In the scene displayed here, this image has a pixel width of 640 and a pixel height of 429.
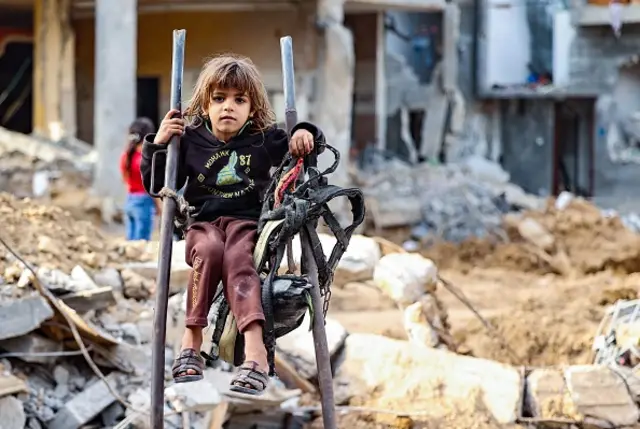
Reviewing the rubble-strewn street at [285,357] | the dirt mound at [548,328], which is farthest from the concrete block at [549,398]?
the dirt mound at [548,328]

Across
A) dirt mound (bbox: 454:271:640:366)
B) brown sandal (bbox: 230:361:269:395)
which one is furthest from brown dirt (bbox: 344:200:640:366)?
brown sandal (bbox: 230:361:269:395)

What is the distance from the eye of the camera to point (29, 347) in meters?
6.04

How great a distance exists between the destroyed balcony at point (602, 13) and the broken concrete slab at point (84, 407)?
55.9 ft

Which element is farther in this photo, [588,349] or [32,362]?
[588,349]

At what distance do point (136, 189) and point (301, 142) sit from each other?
505 cm

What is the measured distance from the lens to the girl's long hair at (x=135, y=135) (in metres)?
8.30

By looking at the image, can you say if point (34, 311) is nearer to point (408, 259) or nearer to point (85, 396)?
point (85, 396)

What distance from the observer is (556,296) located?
35.3ft

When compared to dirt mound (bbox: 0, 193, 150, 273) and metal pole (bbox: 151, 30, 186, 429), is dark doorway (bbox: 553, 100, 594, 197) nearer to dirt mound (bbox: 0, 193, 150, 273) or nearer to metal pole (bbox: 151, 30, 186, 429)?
dirt mound (bbox: 0, 193, 150, 273)

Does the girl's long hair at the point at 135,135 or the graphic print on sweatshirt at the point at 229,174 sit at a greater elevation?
the girl's long hair at the point at 135,135

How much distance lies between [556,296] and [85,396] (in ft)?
19.5

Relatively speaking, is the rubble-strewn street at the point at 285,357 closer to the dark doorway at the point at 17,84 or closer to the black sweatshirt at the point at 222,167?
the black sweatshirt at the point at 222,167

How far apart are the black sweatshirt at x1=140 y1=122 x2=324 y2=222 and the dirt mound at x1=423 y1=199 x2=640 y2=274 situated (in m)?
9.58

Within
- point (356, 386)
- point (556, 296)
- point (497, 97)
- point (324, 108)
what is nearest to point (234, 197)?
point (356, 386)
